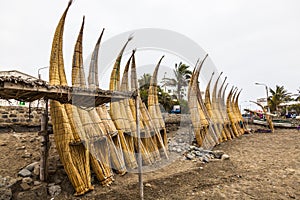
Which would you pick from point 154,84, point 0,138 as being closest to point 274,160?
point 154,84

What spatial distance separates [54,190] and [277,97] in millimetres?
29631

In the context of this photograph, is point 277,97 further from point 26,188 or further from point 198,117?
point 26,188

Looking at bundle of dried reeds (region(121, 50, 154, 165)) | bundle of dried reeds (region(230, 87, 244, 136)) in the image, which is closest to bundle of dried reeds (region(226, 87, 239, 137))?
bundle of dried reeds (region(230, 87, 244, 136))

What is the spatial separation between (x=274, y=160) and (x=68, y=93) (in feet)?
23.8

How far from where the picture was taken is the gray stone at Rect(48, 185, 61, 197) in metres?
4.31

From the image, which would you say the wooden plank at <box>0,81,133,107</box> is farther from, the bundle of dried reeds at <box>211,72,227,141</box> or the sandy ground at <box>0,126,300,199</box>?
the bundle of dried reeds at <box>211,72,227,141</box>

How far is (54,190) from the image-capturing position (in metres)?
4.36

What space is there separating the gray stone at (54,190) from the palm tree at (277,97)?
28784mm

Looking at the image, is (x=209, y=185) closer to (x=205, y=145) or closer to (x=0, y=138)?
(x=205, y=145)

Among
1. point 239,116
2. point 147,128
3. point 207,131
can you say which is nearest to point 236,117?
point 239,116

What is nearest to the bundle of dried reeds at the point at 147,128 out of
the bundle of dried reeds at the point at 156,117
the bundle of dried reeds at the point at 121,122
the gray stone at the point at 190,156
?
the bundle of dried reeds at the point at 156,117

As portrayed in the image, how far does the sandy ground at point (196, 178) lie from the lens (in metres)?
4.47

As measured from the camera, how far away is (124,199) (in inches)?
164

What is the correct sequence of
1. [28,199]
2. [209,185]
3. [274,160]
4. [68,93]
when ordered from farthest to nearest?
1. [274,160]
2. [209,185]
3. [28,199]
4. [68,93]
